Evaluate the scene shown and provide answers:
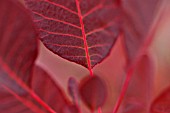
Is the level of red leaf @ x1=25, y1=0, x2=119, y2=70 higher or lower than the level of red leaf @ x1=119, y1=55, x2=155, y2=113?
higher

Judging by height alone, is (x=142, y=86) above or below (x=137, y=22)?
below

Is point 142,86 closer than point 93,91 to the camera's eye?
No

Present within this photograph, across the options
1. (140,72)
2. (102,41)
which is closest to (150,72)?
(140,72)

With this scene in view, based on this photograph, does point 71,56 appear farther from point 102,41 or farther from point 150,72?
point 150,72

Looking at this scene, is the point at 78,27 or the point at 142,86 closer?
the point at 78,27

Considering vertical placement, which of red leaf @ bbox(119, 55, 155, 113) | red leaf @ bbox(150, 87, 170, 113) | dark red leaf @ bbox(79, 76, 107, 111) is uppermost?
dark red leaf @ bbox(79, 76, 107, 111)
